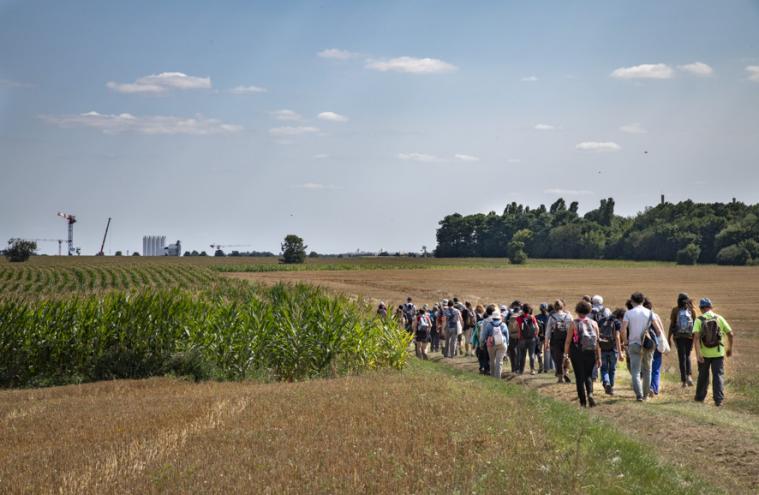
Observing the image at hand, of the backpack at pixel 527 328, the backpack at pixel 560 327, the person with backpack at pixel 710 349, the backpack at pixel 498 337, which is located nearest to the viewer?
→ the person with backpack at pixel 710 349

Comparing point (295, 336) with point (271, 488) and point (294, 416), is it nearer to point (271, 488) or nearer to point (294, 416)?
point (294, 416)

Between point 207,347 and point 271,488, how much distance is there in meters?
12.7

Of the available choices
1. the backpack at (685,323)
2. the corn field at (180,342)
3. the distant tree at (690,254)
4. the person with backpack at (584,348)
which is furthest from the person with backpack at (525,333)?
the distant tree at (690,254)

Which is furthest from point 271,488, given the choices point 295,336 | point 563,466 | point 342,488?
point 295,336

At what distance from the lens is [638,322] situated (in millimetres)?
14812

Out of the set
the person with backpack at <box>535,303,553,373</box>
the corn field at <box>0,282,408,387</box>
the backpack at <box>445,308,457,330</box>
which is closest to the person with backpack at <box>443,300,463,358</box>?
the backpack at <box>445,308,457,330</box>

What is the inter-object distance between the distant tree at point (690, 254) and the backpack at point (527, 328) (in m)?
94.8

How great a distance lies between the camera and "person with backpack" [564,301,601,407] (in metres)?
13.7

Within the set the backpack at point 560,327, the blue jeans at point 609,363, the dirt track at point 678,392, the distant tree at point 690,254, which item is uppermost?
the distant tree at point 690,254

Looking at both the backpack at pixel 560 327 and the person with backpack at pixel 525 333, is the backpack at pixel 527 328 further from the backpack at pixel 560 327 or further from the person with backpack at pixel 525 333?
the backpack at pixel 560 327

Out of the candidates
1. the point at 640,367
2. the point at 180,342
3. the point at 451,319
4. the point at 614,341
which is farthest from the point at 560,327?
the point at 180,342

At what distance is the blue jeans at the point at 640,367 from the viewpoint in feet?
47.9

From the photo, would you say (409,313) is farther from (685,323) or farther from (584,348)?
(584,348)

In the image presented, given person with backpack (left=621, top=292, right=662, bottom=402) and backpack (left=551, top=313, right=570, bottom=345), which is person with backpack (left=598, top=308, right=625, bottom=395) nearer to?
person with backpack (left=621, top=292, right=662, bottom=402)
